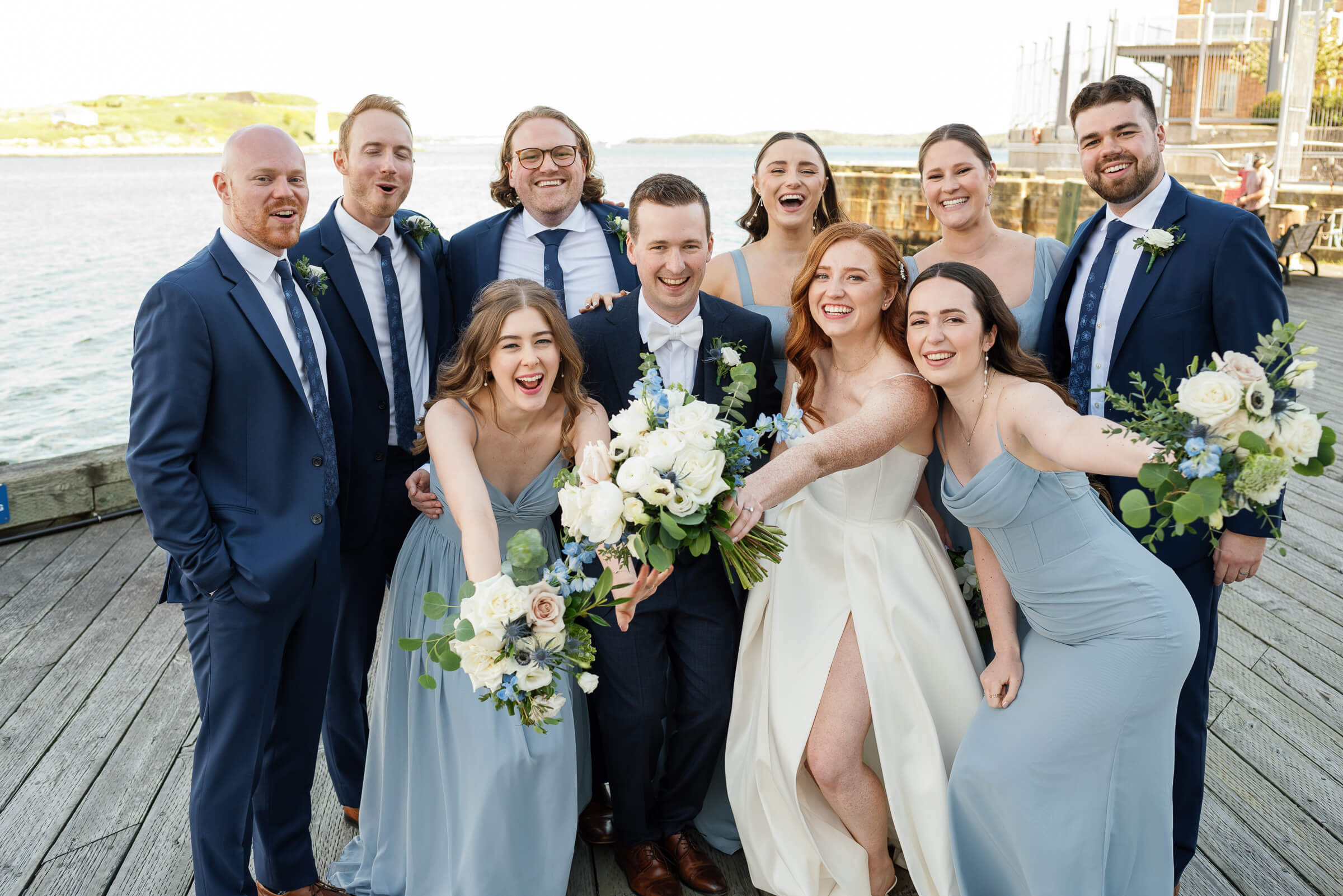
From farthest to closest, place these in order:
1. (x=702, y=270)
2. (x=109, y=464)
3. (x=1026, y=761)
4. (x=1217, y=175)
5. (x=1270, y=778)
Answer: (x=1217, y=175) → (x=109, y=464) → (x=1270, y=778) → (x=702, y=270) → (x=1026, y=761)

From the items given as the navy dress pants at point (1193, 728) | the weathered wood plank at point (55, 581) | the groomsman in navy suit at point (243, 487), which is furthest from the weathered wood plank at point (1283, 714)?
the weathered wood plank at point (55, 581)

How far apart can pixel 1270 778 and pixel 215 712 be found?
3.77m

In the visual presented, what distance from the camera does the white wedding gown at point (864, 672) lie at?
2863 mm

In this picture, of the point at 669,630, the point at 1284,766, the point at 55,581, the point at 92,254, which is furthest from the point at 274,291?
the point at 92,254

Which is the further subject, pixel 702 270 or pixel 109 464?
pixel 109 464

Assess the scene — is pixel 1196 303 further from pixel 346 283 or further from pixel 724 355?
pixel 346 283

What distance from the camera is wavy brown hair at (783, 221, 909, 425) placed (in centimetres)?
308

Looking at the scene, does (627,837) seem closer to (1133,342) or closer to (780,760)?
(780,760)

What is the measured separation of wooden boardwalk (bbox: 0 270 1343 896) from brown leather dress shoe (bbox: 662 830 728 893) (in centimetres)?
10

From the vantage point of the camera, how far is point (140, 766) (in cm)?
369

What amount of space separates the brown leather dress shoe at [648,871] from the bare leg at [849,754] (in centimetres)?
59

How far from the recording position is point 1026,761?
8.61ft

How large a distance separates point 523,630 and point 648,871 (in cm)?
133

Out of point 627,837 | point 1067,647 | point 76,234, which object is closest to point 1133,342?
point 1067,647
